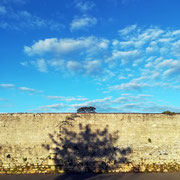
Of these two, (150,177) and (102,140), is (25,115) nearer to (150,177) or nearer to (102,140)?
(102,140)

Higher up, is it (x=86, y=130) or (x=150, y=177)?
(x=86, y=130)

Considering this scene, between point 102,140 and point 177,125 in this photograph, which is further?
point 177,125

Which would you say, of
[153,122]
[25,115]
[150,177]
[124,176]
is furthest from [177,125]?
[25,115]

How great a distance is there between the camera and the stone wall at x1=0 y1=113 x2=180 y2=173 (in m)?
15.0

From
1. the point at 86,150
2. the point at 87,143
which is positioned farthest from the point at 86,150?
the point at 87,143

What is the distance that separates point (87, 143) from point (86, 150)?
1.62 ft

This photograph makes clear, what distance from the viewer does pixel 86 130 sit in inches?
620

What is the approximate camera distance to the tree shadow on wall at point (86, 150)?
14938 mm

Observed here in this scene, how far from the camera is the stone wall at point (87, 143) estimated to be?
1502 cm

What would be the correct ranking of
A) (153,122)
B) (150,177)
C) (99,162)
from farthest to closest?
(153,122) → (99,162) → (150,177)

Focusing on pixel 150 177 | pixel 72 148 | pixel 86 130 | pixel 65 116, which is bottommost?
pixel 150 177

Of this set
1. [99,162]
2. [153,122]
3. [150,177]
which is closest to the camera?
[150,177]

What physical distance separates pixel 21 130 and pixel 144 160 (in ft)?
30.3

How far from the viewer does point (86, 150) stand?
15281mm
